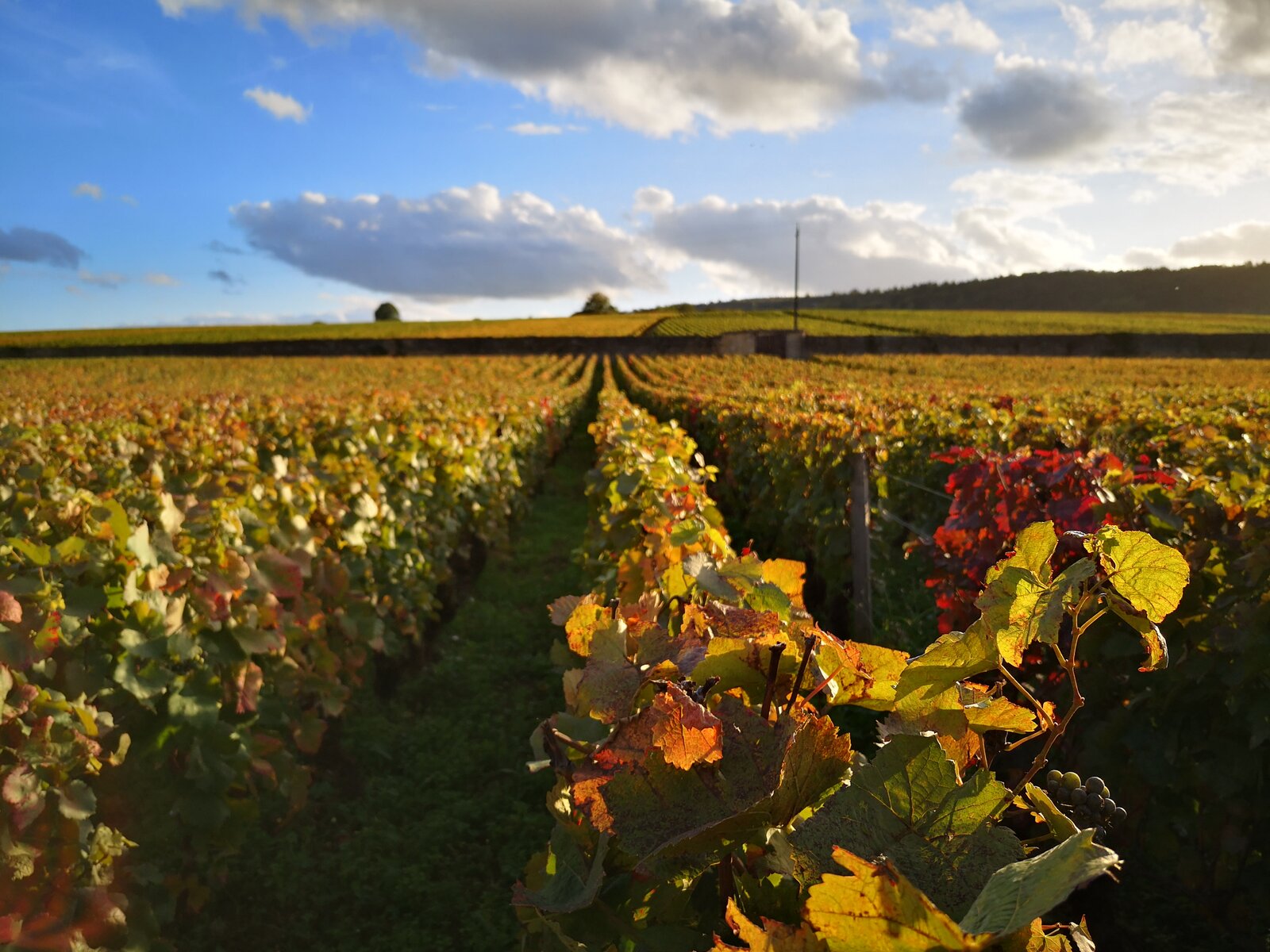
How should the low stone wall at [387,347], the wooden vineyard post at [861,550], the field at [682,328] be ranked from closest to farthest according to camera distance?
1. the wooden vineyard post at [861,550]
2. the low stone wall at [387,347]
3. the field at [682,328]

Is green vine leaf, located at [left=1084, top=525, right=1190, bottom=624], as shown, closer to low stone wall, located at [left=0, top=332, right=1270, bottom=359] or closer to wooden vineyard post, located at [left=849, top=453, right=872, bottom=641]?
wooden vineyard post, located at [left=849, top=453, right=872, bottom=641]

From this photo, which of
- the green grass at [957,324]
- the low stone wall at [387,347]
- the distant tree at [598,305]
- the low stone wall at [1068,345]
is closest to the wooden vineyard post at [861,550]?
the low stone wall at [1068,345]

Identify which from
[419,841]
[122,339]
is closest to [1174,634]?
[419,841]

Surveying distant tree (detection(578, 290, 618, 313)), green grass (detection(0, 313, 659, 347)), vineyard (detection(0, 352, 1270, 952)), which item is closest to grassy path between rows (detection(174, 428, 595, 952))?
vineyard (detection(0, 352, 1270, 952))

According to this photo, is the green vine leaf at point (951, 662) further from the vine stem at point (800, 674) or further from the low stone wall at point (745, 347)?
the low stone wall at point (745, 347)

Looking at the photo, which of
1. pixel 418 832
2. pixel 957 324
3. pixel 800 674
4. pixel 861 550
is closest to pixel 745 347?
pixel 957 324

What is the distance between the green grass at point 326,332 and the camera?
220 feet

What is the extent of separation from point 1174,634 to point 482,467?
22.8 feet

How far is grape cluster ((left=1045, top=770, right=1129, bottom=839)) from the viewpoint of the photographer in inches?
35.9

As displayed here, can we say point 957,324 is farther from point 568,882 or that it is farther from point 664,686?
point 568,882

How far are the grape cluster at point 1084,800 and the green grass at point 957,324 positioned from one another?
2455 inches

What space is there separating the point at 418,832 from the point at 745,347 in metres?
56.8

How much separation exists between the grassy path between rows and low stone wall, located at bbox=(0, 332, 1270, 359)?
148ft

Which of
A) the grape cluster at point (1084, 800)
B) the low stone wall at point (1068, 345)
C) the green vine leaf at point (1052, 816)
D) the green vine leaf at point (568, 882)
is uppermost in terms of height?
the low stone wall at point (1068, 345)
